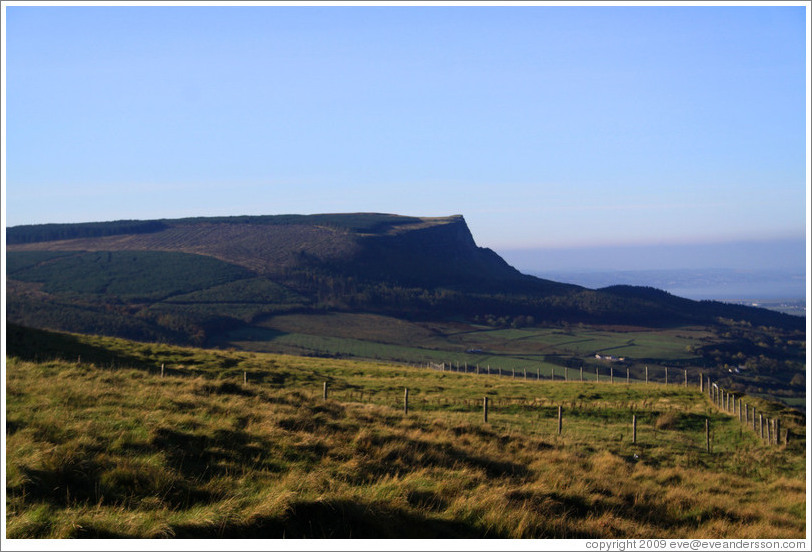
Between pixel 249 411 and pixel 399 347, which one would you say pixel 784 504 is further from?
pixel 399 347

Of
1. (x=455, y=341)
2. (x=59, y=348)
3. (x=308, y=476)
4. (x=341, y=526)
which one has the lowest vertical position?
(x=455, y=341)

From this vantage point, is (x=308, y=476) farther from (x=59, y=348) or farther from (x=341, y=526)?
(x=59, y=348)

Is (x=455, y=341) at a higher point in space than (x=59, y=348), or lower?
lower

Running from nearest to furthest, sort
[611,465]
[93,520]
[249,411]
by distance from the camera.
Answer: [93,520], [249,411], [611,465]

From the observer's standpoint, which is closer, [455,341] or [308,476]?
[308,476]

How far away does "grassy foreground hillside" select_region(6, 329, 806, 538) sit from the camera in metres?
8.98

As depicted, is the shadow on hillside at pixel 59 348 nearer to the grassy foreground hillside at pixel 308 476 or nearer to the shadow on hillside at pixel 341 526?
the grassy foreground hillside at pixel 308 476

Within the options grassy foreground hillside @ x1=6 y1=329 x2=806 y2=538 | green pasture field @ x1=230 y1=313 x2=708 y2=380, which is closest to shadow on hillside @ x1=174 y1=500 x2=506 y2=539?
grassy foreground hillside @ x1=6 y1=329 x2=806 y2=538

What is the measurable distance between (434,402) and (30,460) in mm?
27012

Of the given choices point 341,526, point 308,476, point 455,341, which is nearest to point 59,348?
point 308,476

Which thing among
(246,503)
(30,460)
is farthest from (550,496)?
(30,460)

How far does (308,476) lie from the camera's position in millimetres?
10727

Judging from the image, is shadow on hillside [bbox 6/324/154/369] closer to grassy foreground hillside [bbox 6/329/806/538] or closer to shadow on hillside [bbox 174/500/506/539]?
grassy foreground hillside [bbox 6/329/806/538]

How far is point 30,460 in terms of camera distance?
9.48 m
